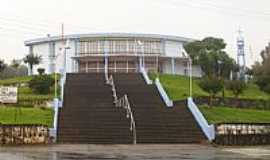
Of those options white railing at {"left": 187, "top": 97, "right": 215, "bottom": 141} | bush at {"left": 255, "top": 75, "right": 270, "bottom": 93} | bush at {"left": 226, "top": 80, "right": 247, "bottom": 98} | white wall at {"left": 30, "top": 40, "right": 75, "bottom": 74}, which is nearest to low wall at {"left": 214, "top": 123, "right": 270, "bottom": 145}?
white railing at {"left": 187, "top": 97, "right": 215, "bottom": 141}

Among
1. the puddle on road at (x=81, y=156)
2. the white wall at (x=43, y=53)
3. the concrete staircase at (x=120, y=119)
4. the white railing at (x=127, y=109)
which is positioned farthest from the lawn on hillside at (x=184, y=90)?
the white wall at (x=43, y=53)

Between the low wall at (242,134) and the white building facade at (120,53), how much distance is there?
37.2 m

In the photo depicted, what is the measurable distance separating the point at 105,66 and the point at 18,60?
38.5 feet

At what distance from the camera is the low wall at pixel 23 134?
2748 centimetres

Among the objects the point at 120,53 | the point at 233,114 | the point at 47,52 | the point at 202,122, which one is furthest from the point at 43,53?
the point at 202,122

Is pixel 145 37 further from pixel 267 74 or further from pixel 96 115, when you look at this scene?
pixel 96 115

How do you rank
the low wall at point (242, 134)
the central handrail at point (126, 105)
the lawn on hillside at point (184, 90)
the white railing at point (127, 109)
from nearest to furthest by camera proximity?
the low wall at point (242, 134) < the white railing at point (127, 109) < the central handrail at point (126, 105) < the lawn on hillside at point (184, 90)

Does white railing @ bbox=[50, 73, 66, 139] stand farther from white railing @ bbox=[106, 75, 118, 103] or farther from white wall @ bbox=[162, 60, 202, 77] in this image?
white wall @ bbox=[162, 60, 202, 77]

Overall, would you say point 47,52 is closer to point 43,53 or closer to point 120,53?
point 43,53

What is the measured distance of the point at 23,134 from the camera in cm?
2783

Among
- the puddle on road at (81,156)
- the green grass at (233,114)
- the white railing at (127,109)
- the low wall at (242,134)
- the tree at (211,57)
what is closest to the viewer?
the puddle on road at (81,156)

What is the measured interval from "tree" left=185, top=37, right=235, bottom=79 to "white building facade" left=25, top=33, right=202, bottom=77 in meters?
1.39

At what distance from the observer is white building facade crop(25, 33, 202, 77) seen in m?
71.0

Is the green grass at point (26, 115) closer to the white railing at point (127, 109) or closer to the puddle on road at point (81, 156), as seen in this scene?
the white railing at point (127, 109)
